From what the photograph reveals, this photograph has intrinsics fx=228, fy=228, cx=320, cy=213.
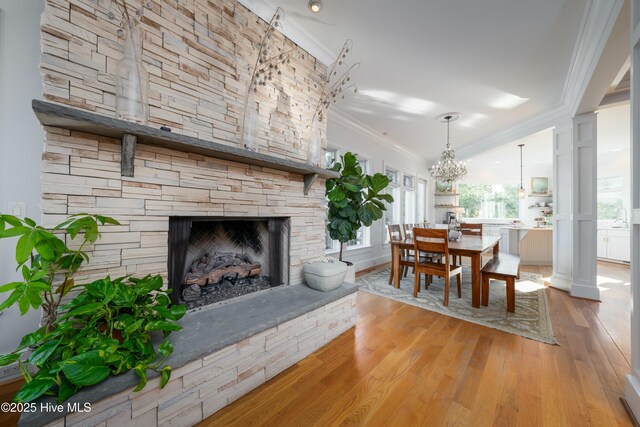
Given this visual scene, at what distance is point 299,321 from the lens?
166 cm

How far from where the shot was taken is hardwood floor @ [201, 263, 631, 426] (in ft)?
4.00

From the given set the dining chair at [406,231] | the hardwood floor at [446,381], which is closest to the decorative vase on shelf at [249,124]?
the hardwood floor at [446,381]

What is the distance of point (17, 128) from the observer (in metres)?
1.47

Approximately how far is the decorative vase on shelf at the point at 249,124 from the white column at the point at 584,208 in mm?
4108

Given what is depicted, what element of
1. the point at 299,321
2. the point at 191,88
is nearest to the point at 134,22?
the point at 191,88

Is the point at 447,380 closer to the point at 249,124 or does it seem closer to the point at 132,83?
the point at 249,124

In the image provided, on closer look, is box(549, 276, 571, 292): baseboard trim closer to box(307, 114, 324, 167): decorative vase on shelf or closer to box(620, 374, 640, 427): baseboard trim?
box(620, 374, 640, 427): baseboard trim

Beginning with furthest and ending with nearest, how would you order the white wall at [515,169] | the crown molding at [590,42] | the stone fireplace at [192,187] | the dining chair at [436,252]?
1. the white wall at [515,169]
2. the dining chair at [436,252]
3. the crown molding at [590,42]
4. the stone fireplace at [192,187]

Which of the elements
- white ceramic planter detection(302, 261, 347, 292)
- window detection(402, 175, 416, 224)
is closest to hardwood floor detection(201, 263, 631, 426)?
white ceramic planter detection(302, 261, 347, 292)

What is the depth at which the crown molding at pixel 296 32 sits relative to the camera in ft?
6.16

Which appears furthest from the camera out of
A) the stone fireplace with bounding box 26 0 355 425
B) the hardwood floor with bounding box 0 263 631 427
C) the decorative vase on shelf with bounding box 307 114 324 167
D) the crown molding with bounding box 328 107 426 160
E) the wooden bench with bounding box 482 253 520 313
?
the crown molding with bounding box 328 107 426 160

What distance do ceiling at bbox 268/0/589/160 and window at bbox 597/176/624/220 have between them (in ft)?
15.0

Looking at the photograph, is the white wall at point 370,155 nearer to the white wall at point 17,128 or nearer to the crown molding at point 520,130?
the crown molding at point 520,130

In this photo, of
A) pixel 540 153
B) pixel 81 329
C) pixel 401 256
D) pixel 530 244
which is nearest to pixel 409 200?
pixel 530 244
